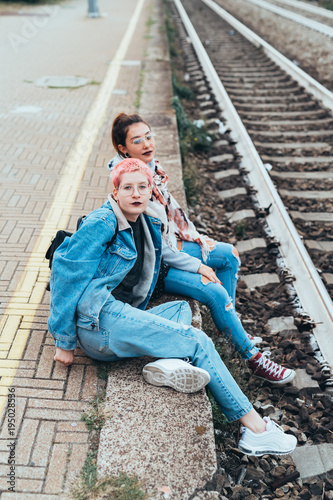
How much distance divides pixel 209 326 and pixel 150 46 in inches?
453

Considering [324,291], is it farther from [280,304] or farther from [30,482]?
[30,482]

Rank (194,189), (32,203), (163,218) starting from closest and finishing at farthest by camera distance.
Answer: (163,218) → (32,203) → (194,189)

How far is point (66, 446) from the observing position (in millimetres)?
2672

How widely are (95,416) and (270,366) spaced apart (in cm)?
143

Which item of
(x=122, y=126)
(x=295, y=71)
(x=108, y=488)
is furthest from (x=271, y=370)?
(x=295, y=71)

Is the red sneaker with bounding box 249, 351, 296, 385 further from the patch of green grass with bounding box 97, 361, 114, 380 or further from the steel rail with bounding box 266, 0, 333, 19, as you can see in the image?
the steel rail with bounding box 266, 0, 333, 19

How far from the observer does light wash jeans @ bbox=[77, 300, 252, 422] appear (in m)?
2.89

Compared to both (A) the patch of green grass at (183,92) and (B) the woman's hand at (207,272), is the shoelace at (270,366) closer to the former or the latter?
(B) the woman's hand at (207,272)

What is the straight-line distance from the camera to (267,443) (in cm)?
290

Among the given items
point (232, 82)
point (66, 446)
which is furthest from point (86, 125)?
point (66, 446)

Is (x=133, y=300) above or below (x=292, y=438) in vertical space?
above

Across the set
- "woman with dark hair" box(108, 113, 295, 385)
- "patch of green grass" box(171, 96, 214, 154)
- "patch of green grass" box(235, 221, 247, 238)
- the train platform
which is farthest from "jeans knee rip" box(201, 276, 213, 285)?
"patch of green grass" box(171, 96, 214, 154)

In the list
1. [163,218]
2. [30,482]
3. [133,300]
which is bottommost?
[30,482]

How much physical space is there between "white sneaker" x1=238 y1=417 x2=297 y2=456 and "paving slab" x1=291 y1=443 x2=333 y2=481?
0.28 metres
